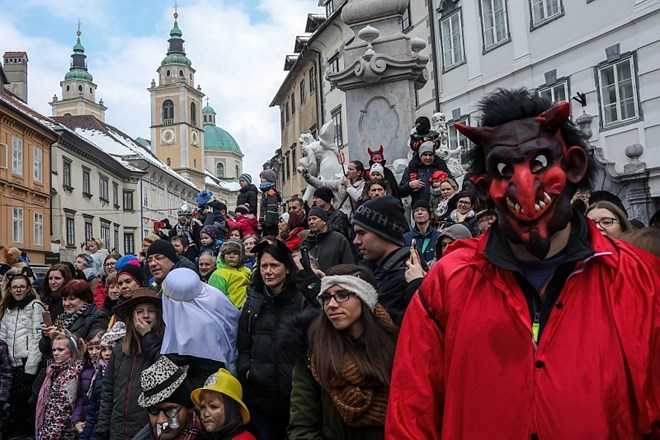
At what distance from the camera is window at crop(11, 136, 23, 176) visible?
36.7m

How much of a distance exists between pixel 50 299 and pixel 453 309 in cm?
694

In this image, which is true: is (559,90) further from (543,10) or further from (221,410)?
(221,410)

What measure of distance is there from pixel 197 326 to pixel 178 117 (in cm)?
11066

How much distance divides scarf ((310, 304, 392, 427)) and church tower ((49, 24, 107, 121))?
11429cm

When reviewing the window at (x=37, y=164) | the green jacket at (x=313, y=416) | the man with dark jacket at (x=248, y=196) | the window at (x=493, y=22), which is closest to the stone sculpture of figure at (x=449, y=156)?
the man with dark jacket at (x=248, y=196)

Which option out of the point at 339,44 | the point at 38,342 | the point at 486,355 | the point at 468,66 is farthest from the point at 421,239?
the point at 339,44

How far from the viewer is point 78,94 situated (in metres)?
114

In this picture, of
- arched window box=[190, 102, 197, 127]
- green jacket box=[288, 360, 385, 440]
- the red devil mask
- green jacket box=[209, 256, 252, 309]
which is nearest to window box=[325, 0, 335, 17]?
green jacket box=[209, 256, 252, 309]

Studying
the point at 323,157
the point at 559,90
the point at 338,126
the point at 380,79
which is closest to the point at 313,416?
the point at 380,79

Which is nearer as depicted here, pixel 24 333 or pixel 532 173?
pixel 532 173

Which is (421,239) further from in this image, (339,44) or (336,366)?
(339,44)

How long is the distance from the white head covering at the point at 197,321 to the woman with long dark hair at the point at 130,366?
157 mm

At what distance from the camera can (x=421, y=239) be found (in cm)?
704

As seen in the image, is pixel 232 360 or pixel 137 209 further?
pixel 137 209
